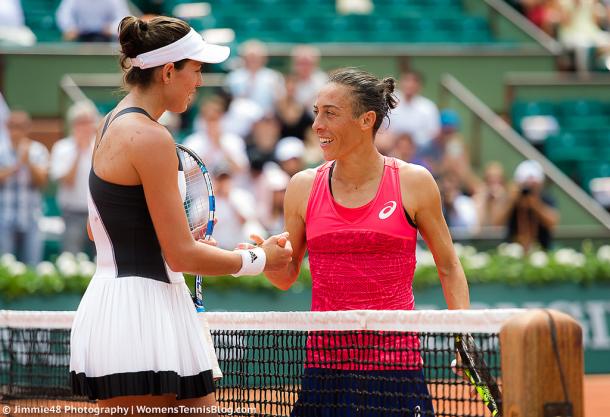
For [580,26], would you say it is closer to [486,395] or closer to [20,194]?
[20,194]

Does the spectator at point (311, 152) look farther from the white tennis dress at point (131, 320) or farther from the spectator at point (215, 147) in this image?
the white tennis dress at point (131, 320)

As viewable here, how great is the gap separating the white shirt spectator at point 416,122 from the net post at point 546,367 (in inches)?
377

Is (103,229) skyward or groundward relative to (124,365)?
skyward

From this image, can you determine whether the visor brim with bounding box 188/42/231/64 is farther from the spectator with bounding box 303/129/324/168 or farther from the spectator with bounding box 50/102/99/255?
the spectator with bounding box 303/129/324/168

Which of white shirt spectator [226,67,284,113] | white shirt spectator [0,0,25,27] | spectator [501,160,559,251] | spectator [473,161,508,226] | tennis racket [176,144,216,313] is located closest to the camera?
tennis racket [176,144,216,313]

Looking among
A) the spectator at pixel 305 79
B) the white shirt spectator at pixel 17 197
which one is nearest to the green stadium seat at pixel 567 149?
the spectator at pixel 305 79

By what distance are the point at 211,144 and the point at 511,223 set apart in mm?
3229

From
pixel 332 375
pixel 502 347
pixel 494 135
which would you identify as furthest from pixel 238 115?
pixel 502 347

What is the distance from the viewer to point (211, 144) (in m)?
11.3

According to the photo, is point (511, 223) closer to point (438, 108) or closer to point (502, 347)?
point (438, 108)

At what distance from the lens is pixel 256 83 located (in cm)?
1264

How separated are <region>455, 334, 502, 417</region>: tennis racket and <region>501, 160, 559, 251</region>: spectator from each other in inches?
323

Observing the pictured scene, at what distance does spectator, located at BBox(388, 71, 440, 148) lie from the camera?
41.7ft

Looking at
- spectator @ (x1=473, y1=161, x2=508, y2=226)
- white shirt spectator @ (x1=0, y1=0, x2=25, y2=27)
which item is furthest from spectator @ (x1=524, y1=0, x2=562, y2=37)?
white shirt spectator @ (x1=0, y1=0, x2=25, y2=27)
